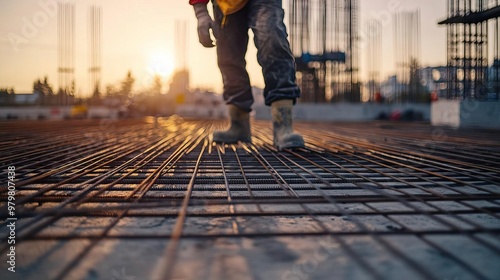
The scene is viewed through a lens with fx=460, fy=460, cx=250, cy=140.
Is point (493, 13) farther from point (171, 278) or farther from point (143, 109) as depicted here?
point (143, 109)

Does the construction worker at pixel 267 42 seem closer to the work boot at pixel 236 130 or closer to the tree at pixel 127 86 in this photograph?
the work boot at pixel 236 130

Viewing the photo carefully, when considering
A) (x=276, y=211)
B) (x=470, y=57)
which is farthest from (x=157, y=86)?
(x=276, y=211)

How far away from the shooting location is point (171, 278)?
2.10 feet

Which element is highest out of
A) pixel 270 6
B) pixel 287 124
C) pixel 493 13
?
A: pixel 493 13

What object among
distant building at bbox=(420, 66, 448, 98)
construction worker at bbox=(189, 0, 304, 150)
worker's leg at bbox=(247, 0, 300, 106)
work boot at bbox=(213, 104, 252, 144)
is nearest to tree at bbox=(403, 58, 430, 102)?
distant building at bbox=(420, 66, 448, 98)

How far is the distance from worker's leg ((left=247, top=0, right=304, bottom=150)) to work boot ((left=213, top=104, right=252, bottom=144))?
0.55 meters

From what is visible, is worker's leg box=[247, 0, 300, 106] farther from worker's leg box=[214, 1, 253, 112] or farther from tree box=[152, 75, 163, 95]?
tree box=[152, 75, 163, 95]

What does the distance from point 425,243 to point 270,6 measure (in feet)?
6.27

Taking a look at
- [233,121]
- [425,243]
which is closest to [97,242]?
[425,243]

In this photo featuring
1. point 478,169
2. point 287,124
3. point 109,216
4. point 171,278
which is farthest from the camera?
point 287,124

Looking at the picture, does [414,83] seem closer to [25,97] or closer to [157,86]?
[25,97]

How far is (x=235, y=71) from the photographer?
2.97 metres

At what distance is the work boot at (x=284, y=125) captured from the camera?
2.40 m

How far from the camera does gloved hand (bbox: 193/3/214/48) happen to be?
2562mm
